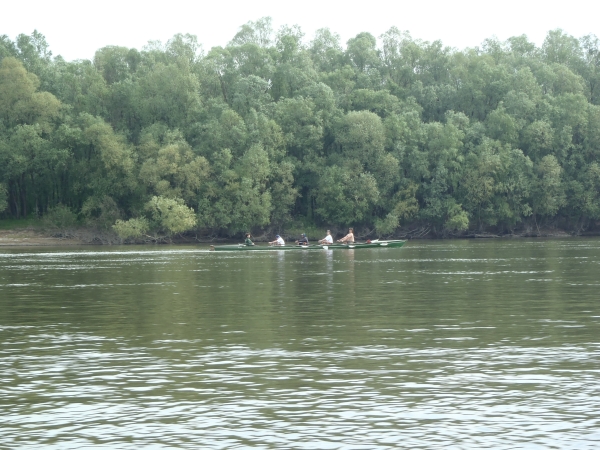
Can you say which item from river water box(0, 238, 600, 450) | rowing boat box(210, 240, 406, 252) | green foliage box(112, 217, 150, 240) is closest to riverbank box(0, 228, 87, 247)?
green foliage box(112, 217, 150, 240)

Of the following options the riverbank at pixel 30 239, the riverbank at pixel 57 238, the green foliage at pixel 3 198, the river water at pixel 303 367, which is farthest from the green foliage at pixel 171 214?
the river water at pixel 303 367

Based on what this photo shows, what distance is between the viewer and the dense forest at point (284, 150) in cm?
10556

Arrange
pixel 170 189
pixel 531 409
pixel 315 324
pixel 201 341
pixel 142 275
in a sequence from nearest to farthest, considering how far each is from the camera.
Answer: pixel 531 409 < pixel 201 341 < pixel 315 324 < pixel 142 275 < pixel 170 189

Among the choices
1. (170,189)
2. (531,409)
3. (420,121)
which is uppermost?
(420,121)

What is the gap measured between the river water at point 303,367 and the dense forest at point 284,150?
68037 mm

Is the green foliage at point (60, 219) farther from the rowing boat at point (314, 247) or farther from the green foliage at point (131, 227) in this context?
the rowing boat at point (314, 247)

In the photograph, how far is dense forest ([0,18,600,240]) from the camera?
106 m

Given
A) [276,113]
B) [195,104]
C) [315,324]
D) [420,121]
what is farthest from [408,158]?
[315,324]

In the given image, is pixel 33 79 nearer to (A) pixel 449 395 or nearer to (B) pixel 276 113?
(B) pixel 276 113

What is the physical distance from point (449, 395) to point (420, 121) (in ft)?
323

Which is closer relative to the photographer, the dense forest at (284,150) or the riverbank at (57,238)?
the riverbank at (57,238)

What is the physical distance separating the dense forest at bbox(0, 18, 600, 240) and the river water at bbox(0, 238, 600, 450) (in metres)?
68.0

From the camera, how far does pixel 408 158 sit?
360ft

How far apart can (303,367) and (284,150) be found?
300 ft
